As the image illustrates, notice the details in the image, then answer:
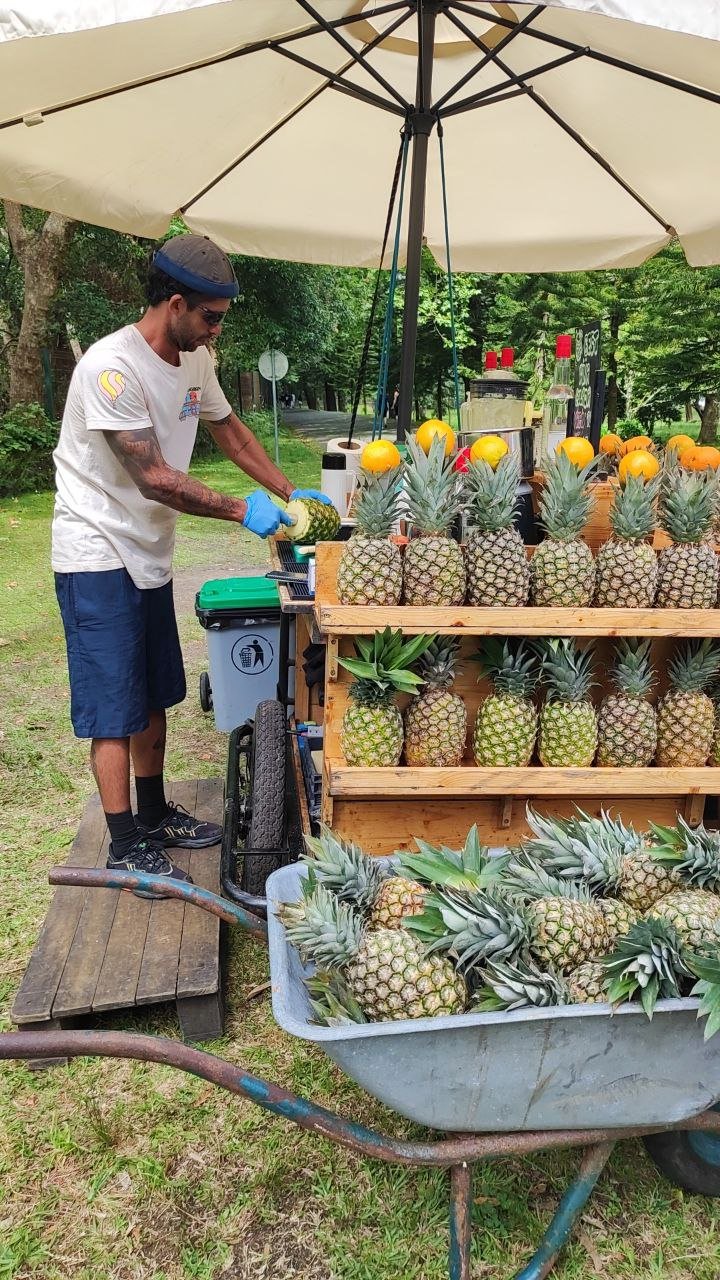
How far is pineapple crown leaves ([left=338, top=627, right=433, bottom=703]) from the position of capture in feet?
7.69

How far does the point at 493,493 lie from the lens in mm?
2393

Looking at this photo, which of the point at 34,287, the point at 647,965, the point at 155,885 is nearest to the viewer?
the point at 647,965

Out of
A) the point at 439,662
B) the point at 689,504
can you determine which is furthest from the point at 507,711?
the point at 689,504

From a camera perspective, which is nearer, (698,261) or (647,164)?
(647,164)

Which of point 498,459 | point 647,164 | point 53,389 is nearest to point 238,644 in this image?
point 498,459

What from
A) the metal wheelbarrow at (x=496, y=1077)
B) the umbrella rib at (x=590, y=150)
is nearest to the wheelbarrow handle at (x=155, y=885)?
the metal wheelbarrow at (x=496, y=1077)

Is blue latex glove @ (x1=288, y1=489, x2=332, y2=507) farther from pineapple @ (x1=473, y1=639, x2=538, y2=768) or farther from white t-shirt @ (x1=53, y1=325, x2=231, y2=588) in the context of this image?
pineapple @ (x1=473, y1=639, x2=538, y2=768)

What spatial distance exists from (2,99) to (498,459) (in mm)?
2771

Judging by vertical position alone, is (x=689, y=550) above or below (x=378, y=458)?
below

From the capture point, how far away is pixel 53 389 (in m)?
15.8

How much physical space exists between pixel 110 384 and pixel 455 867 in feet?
6.41

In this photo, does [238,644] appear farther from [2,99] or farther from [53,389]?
[53,389]

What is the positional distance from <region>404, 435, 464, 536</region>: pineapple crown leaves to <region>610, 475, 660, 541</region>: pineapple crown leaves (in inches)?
20.1

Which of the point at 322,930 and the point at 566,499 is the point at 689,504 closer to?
the point at 566,499
